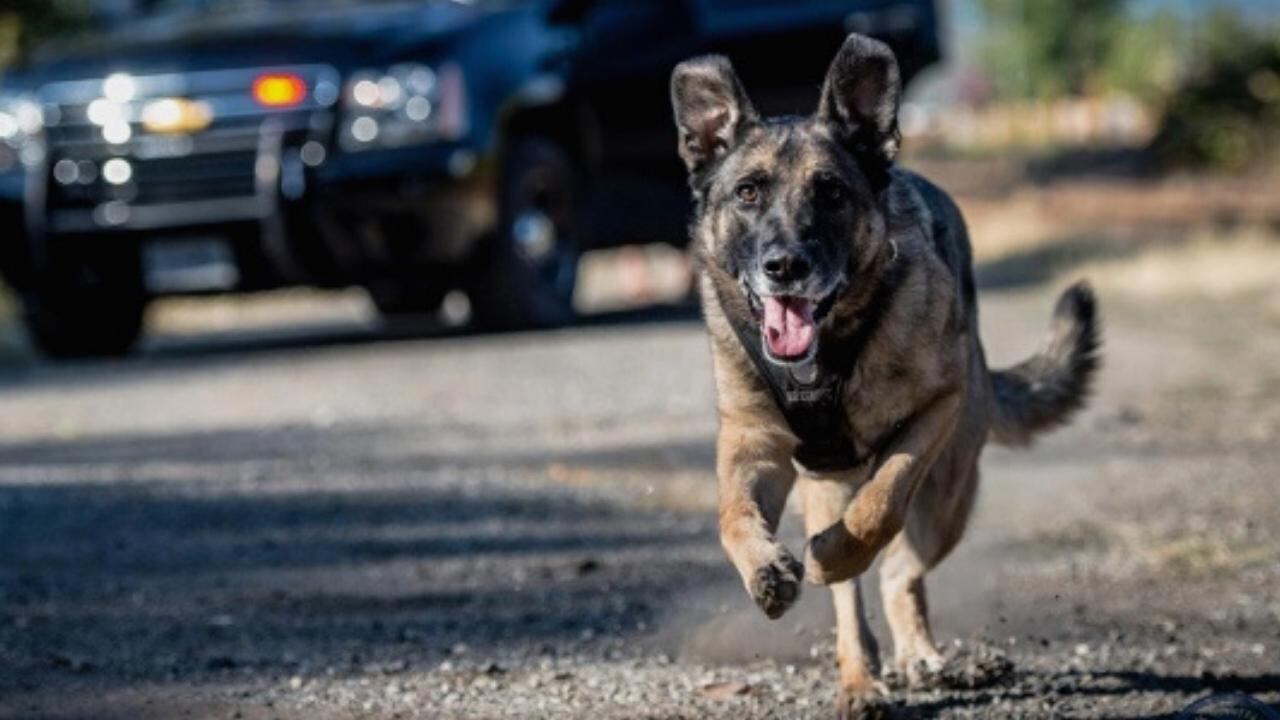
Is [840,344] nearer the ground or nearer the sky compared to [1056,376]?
nearer the sky

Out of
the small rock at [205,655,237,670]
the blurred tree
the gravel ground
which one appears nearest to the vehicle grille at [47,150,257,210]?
the gravel ground

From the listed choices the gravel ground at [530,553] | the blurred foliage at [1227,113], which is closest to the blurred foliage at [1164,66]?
the blurred foliage at [1227,113]

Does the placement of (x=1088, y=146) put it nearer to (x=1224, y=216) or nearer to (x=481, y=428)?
(x=1224, y=216)

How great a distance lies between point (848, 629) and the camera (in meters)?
6.09

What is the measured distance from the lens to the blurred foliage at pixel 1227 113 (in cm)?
2755

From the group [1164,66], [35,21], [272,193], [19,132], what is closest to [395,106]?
[272,193]

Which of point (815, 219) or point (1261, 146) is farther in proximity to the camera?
point (1261, 146)

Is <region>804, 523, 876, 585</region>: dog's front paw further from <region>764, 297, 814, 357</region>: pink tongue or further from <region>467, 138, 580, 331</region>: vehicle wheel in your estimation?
<region>467, 138, 580, 331</region>: vehicle wheel

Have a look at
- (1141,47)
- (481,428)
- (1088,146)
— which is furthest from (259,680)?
(1141,47)

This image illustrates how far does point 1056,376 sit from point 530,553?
172 centimetres

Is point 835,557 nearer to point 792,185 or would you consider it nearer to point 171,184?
point 792,185

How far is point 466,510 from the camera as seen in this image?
8836 mm

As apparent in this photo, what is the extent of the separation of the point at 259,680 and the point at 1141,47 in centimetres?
3337

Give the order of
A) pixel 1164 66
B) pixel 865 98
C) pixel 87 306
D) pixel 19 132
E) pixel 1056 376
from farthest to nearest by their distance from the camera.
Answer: pixel 1164 66 < pixel 87 306 < pixel 19 132 < pixel 1056 376 < pixel 865 98
